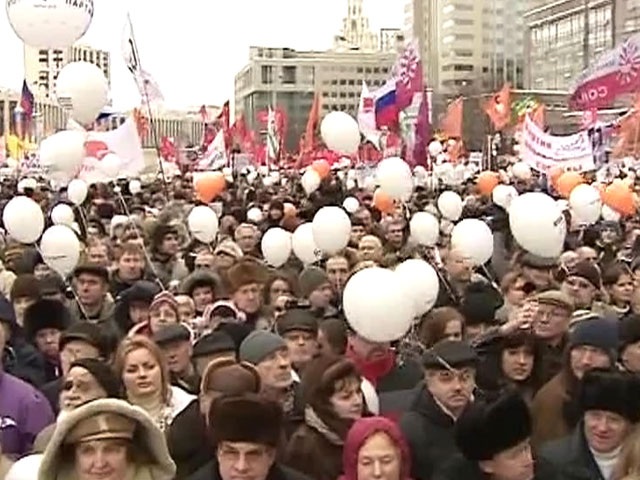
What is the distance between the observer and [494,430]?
13.5ft

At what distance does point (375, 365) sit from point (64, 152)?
508 cm

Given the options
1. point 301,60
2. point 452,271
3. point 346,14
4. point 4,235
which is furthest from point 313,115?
point 346,14

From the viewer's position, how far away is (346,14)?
134 metres

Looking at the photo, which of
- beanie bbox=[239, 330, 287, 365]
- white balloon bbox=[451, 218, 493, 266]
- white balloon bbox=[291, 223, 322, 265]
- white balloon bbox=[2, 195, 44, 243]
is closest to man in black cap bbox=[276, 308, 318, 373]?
beanie bbox=[239, 330, 287, 365]

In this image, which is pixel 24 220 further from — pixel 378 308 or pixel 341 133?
pixel 378 308

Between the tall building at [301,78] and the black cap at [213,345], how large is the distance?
271 feet

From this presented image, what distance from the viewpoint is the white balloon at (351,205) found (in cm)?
1333

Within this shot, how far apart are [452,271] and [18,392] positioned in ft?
A: 14.3

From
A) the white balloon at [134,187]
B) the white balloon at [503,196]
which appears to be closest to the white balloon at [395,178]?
the white balloon at [503,196]

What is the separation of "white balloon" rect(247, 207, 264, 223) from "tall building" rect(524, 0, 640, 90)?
207 ft

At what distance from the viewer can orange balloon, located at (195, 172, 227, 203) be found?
54.1 feet

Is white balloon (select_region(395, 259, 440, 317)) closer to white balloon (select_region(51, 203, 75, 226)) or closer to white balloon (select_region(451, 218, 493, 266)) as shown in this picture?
white balloon (select_region(451, 218, 493, 266))

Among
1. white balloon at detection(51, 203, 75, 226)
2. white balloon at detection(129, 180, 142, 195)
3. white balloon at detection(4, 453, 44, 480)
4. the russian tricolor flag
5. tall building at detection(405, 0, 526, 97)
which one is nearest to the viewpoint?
white balloon at detection(4, 453, 44, 480)

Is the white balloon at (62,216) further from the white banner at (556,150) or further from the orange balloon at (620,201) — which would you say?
the white banner at (556,150)
